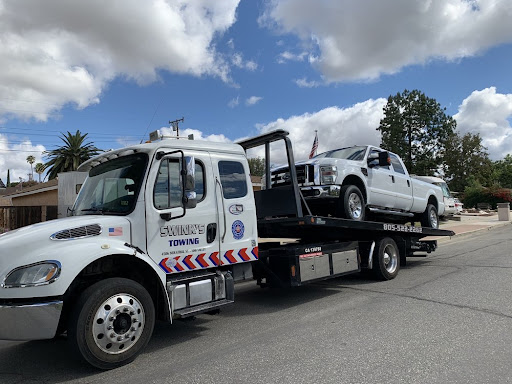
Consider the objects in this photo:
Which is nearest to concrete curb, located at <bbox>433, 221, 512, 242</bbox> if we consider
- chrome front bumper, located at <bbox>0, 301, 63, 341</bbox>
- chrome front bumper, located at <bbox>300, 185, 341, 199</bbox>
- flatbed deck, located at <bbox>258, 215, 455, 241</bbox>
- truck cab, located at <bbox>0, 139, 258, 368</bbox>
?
flatbed deck, located at <bbox>258, 215, 455, 241</bbox>

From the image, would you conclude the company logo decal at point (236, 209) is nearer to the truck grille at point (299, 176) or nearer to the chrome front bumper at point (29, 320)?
the truck grille at point (299, 176)

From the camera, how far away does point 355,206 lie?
7703mm

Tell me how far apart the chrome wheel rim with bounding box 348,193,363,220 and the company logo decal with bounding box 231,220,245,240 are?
111 inches

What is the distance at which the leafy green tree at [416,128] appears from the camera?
54781 mm

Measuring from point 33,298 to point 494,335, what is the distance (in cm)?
501

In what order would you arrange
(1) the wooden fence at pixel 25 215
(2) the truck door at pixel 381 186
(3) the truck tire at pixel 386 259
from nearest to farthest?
(3) the truck tire at pixel 386 259, (2) the truck door at pixel 381 186, (1) the wooden fence at pixel 25 215

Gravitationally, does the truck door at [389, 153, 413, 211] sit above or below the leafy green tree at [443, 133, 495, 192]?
below

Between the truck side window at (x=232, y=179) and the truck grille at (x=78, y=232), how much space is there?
68.2 inches

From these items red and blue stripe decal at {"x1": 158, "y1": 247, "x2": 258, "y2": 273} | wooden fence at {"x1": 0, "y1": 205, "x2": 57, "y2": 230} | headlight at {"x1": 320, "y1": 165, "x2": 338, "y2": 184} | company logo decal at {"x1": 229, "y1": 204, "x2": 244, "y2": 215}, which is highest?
wooden fence at {"x1": 0, "y1": 205, "x2": 57, "y2": 230}

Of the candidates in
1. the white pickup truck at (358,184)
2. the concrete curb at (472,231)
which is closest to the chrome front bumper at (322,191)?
the white pickup truck at (358,184)

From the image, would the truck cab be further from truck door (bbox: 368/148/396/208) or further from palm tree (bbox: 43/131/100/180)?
palm tree (bbox: 43/131/100/180)

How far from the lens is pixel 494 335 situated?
462 cm

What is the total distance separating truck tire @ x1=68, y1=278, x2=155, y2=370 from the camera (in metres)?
3.77

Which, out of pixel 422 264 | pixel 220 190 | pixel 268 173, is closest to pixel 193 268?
pixel 220 190
